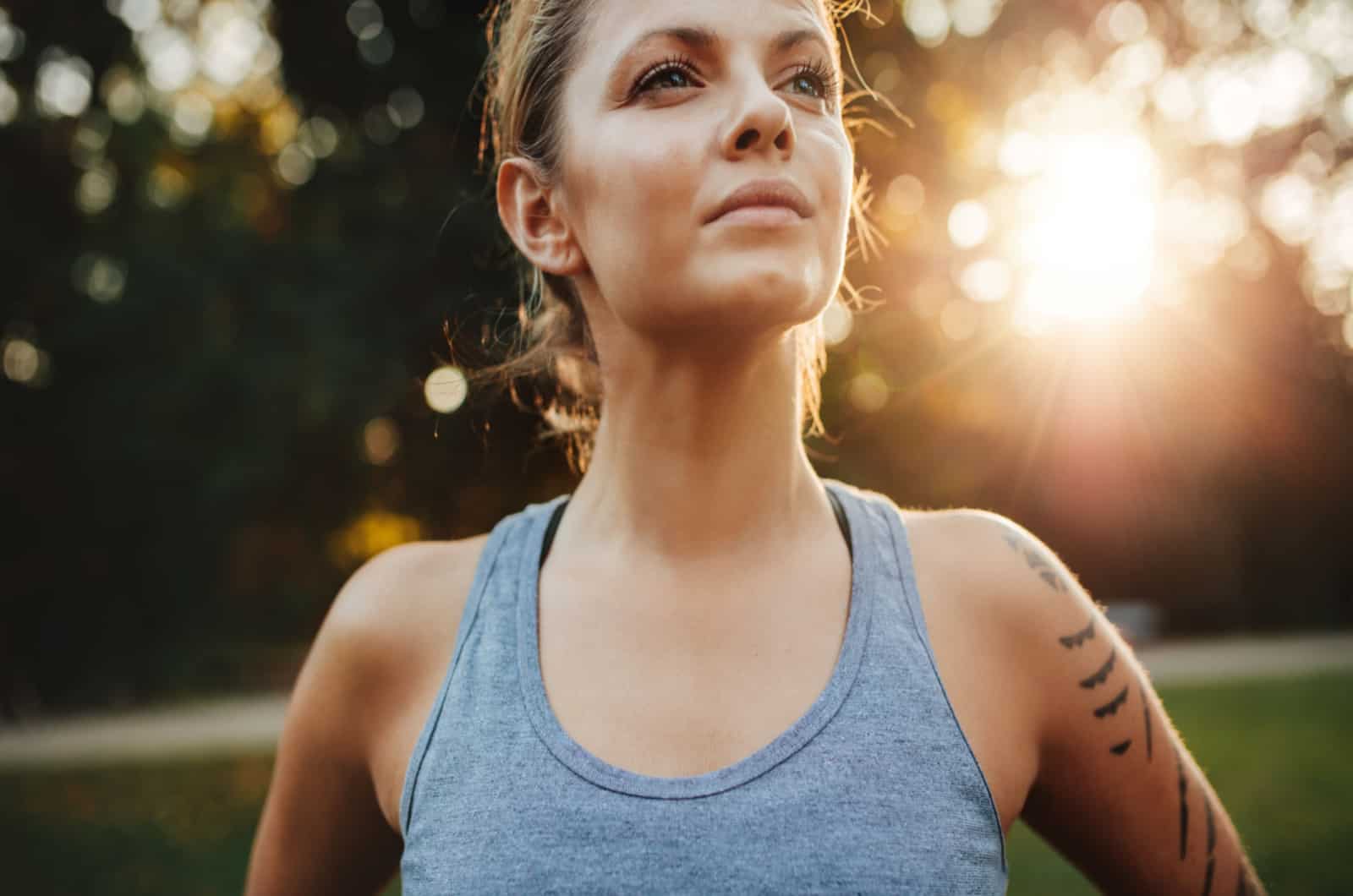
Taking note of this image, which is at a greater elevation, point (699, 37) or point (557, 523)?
point (699, 37)

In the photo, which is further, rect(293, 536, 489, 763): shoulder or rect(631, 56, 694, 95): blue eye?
rect(293, 536, 489, 763): shoulder

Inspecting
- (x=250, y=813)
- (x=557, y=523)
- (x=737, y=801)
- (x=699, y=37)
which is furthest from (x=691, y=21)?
(x=250, y=813)

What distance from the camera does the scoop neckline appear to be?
170 centimetres

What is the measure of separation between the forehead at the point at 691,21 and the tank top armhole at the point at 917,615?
3.07 ft

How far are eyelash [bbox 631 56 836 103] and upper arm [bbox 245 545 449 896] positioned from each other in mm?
1046

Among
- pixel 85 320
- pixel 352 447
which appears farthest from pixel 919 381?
pixel 85 320

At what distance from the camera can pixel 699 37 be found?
1.93 metres

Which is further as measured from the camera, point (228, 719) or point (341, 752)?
point (228, 719)

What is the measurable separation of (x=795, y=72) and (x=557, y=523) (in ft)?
3.30

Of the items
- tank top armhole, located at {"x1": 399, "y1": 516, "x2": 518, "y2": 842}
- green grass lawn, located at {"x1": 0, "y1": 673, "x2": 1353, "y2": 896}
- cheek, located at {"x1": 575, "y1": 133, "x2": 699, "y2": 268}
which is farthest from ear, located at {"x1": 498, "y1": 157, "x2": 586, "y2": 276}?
green grass lawn, located at {"x1": 0, "y1": 673, "x2": 1353, "y2": 896}

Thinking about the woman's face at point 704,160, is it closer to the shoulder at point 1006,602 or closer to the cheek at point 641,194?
the cheek at point 641,194

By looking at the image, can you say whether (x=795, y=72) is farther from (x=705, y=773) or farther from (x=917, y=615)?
(x=705, y=773)

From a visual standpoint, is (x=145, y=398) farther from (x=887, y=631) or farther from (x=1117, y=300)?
(x=887, y=631)

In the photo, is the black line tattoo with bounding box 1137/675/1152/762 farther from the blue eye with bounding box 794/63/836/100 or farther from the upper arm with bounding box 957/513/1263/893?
the blue eye with bounding box 794/63/836/100
